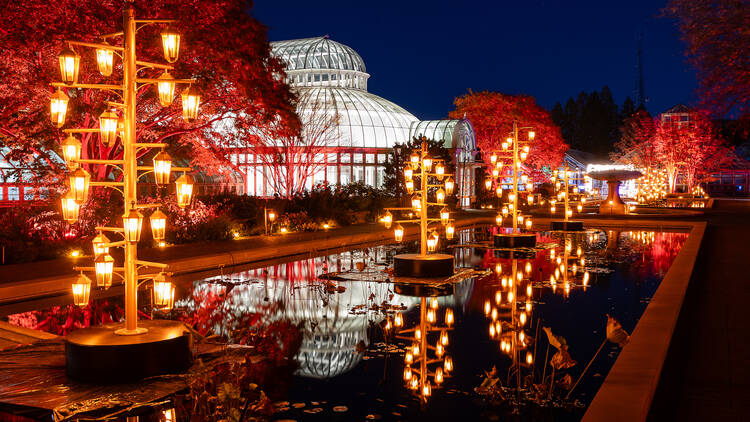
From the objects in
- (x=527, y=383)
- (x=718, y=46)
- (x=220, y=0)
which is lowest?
(x=527, y=383)

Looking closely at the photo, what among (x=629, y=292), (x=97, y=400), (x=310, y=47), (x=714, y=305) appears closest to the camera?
(x=97, y=400)

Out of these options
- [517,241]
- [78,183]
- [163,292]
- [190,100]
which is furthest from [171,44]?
[517,241]

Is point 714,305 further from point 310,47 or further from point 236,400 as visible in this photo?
point 310,47

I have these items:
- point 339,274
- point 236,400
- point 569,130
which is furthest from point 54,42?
point 569,130

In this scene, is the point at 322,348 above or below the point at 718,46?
below

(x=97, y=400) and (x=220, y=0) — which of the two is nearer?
(x=97, y=400)

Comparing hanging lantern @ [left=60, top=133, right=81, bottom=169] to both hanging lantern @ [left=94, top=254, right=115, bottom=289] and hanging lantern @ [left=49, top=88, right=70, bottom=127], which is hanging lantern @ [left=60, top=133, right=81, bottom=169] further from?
hanging lantern @ [left=94, top=254, right=115, bottom=289]

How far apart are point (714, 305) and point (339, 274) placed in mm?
7220

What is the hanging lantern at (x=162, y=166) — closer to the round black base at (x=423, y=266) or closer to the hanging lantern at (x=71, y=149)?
the hanging lantern at (x=71, y=149)

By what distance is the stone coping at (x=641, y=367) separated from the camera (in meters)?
4.52

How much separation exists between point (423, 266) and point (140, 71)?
10.2m

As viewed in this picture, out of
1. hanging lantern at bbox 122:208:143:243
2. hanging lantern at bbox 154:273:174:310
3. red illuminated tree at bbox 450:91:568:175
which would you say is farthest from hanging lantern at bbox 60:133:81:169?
red illuminated tree at bbox 450:91:568:175

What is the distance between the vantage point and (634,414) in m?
4.40

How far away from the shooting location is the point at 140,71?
58.2 ft
